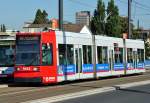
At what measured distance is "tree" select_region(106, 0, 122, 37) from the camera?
283 feet

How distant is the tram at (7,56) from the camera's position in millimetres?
29281

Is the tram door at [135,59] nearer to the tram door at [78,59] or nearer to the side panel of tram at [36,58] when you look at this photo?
the tram door at [78,59]

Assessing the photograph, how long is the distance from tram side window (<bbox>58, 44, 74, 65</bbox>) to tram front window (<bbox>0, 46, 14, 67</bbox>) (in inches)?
140

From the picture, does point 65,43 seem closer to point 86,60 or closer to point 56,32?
point 56,32

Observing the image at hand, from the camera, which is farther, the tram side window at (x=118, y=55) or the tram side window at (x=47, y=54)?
the tram side window at (x=118, y=55)

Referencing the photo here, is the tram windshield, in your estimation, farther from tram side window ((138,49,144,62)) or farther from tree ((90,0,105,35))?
tree ((90,0,105,35))

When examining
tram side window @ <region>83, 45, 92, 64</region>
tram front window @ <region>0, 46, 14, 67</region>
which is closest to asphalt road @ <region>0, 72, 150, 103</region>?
tram front window @ <region>0, 46, 14, 67</region>

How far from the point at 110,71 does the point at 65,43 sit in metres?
7.63

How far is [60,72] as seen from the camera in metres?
26.8

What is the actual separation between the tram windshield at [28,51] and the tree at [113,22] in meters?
60.4

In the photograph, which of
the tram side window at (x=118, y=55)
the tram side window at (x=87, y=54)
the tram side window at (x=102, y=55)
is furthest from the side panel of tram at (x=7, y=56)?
the tram side window at (x=118, y=55)

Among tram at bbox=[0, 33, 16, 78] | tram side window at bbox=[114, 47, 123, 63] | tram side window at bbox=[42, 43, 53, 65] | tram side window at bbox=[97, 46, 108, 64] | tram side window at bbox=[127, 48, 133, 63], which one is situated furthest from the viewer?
tram side window at bbox=[127, 48, 133, 63]

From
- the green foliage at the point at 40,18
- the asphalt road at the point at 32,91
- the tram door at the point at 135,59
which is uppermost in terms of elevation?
the green foliage at the point at 40,18

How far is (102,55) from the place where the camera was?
1302 inches
